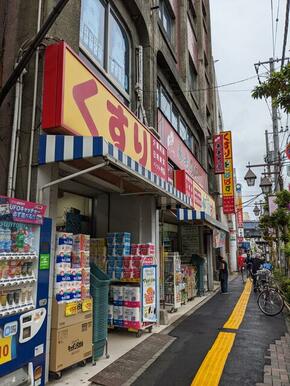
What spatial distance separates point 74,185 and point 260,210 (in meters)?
33.5

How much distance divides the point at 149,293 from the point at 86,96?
189 inches

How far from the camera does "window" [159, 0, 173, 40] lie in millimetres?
14914

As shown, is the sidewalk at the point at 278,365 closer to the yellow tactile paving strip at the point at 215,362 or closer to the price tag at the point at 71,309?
the yellow tactile paving strip at the point at 215,362

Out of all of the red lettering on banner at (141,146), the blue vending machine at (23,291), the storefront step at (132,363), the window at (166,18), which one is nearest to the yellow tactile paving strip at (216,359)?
the storefront step at (132,363)

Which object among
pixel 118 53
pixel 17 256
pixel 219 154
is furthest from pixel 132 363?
pixel 219 154

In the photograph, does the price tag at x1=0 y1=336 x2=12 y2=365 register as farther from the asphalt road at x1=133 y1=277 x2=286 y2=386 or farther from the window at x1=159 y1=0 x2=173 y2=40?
→ the window at x1=159 y1=0 x2=173 y2=40

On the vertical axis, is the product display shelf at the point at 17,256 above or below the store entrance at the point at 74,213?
below

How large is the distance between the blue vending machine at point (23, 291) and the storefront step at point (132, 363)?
1.09m

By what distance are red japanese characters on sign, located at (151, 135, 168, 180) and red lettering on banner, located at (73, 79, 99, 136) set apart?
11.4 feet

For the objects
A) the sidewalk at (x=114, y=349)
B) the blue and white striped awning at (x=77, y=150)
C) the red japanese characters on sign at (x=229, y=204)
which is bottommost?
the sidewalk at (x=114, y=349)

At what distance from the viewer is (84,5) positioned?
8039 mm

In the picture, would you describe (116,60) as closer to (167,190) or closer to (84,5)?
(84,5)

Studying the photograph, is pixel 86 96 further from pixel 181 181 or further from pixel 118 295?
pixel 181 181

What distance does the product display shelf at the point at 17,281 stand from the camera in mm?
4116
